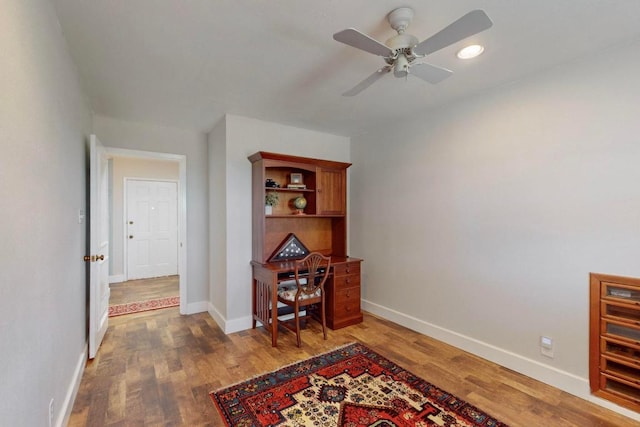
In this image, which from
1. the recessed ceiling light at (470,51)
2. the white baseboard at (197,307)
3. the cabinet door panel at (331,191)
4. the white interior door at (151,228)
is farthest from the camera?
the white interior door at (151,228)

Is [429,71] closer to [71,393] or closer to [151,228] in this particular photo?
[71,393]

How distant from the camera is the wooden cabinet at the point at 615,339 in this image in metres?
1.94

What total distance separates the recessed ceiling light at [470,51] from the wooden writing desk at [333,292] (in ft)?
7.82

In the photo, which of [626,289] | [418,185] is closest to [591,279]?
[626,289]

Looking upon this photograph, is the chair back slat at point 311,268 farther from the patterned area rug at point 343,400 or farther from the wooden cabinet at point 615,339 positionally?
the wooden cabinet at point 615,339

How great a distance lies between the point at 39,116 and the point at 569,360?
12.5 ft

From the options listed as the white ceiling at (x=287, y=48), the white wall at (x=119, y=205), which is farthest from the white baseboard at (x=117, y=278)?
the white ceiling at (x=287, y=48)

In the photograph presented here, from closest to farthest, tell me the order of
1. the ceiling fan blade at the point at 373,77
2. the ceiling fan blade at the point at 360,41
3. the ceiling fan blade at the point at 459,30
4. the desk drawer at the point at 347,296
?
1. the ceiling fan blade at the point at 459,30
2. the ceiling fan blade at the point at 360,41
3. the ceiling fan blade at the point at 373,77
4. the desk drawer at the point at 347,296

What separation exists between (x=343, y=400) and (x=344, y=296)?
1.46 m

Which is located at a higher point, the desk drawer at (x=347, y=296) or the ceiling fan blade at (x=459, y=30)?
the ceiling fan blade at (x=459, y=30)

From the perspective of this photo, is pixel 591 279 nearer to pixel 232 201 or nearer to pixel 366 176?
pixel 366 176

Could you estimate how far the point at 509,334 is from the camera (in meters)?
2.57

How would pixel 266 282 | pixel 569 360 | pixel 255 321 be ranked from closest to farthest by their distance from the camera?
1. pixel 569 360
2. pixel 266 282
3. pixel 255 321

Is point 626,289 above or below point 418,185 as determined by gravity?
below
